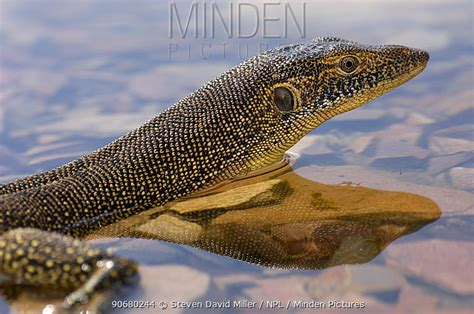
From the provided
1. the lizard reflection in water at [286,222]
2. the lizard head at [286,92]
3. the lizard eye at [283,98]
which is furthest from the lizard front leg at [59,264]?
the lizard eye at [283,98]

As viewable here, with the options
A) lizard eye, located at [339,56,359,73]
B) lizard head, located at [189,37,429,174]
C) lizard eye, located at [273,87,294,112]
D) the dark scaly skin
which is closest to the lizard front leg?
the dark scaly skin

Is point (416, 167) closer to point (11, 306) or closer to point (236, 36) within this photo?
point (11, 306)

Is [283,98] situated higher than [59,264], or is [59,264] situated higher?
[283,98]

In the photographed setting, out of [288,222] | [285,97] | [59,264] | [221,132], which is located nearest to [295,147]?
[285,97]

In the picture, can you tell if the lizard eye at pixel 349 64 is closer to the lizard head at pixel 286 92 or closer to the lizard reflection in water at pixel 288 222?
the lizard head at pixel 286 92

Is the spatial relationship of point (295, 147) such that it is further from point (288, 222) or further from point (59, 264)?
point (59, 264)

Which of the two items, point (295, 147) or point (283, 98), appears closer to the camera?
point (283, 98)
